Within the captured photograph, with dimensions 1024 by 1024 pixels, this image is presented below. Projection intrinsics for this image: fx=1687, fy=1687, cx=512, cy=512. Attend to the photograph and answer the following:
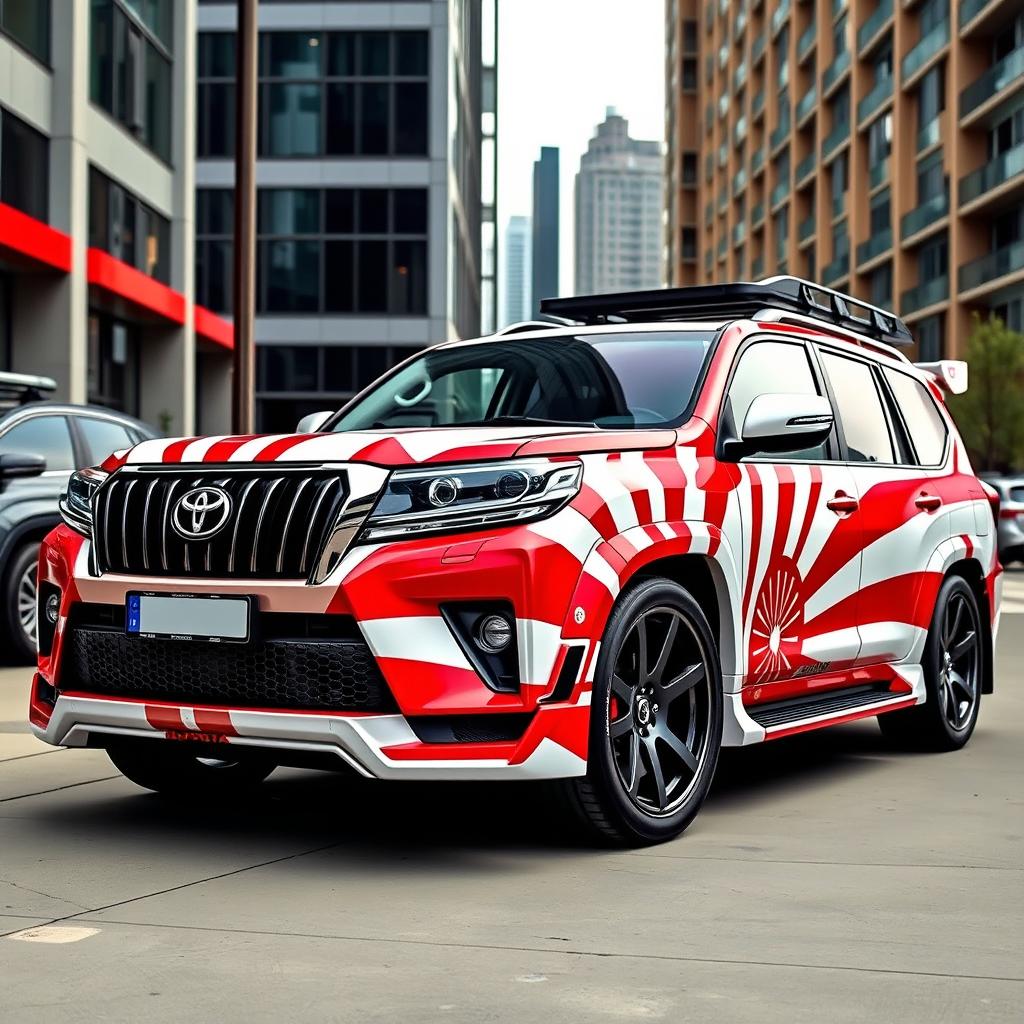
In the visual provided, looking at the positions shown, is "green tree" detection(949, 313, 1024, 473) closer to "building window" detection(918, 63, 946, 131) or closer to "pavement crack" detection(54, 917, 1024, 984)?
"building window" detection(918, 63, 946, 131)

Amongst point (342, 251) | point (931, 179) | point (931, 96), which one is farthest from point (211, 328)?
point (931, 96)

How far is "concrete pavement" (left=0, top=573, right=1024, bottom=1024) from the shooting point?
3.73 meters

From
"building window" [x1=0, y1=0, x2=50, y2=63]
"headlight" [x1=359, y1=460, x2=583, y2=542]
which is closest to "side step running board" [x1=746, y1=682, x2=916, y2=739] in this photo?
"headlight" [x1=359, y1=460, x2=583, y2=542]

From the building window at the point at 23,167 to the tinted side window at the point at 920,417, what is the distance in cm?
1809

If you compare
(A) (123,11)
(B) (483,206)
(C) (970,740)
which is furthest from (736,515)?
(B) (483,206)

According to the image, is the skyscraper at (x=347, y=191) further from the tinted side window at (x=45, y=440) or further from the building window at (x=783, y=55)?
the tinted side window at (x=45, y=440)

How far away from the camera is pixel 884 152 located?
56.4 m

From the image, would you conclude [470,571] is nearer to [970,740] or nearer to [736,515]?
[736,515]

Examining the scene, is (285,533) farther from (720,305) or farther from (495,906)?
(720,305)

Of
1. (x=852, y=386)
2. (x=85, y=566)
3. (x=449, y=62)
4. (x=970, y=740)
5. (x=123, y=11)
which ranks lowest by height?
(x=970, y=740)

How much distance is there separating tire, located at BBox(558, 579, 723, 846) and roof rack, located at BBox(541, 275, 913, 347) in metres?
1.58

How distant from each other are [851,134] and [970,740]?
5442 centimetres

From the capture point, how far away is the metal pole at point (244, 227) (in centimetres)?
1455

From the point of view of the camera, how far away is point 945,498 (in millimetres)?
7621
